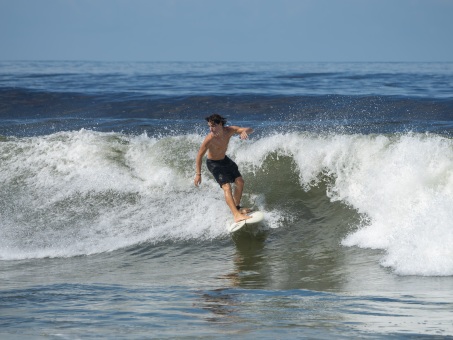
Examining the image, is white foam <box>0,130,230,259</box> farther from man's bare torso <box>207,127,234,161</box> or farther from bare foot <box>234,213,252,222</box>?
man's bare torso <box>207,127,234,161</box>

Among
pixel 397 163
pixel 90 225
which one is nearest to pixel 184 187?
pixel 90 225

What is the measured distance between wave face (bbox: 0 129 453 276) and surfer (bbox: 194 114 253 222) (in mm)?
607

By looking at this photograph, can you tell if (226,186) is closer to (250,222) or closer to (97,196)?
Result: (250,222)

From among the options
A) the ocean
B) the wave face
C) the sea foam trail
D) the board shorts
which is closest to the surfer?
the board shorts

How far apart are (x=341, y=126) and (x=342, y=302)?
9777mm

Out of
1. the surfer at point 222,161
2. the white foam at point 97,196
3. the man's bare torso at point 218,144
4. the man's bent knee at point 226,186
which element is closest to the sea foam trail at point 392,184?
the white foam at point 97,196

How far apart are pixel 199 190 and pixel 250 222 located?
6.16ft

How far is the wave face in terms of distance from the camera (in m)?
9.89

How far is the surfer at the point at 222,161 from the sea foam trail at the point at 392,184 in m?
1.61

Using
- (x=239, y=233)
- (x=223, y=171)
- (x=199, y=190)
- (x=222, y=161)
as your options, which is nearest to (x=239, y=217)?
(x=239, y=233)

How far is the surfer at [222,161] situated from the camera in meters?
9.98

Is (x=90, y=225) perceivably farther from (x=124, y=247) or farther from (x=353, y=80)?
(x=353, y=80)

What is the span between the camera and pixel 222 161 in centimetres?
1023

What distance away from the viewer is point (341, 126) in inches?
620
